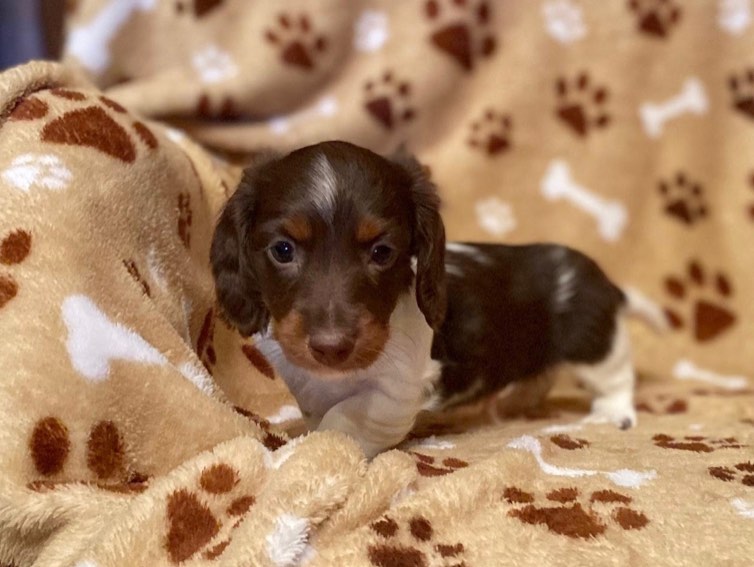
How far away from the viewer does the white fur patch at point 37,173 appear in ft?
6.02

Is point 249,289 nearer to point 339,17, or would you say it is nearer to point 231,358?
point 231,358

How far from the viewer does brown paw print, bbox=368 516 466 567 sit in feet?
4.55

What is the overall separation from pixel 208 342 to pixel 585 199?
154cm

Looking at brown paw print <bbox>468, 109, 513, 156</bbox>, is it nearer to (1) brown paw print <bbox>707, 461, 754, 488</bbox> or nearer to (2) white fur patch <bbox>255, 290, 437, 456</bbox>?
(2) white fur patch <bbox>255, 290, 437, 456</bbox>

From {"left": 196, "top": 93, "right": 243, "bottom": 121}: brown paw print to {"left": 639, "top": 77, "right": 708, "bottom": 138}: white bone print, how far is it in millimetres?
1427

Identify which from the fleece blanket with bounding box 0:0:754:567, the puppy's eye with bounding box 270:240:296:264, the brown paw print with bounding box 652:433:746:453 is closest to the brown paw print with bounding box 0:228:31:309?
the fleece blanket with bounding box 0:0:754:567

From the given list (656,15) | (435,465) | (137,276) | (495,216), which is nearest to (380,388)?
(435,465)

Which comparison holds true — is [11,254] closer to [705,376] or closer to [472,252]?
[472,252]

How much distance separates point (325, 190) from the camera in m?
1.77

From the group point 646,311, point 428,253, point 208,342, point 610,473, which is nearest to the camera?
point 610,473

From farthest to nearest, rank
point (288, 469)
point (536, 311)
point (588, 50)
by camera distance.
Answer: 1. point (588, 50)
2. point (536, 311)
3. point (288, 469)

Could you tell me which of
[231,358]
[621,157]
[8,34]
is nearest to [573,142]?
[621,157]

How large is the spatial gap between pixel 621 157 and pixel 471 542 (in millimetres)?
2006

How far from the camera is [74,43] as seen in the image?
114 inches
